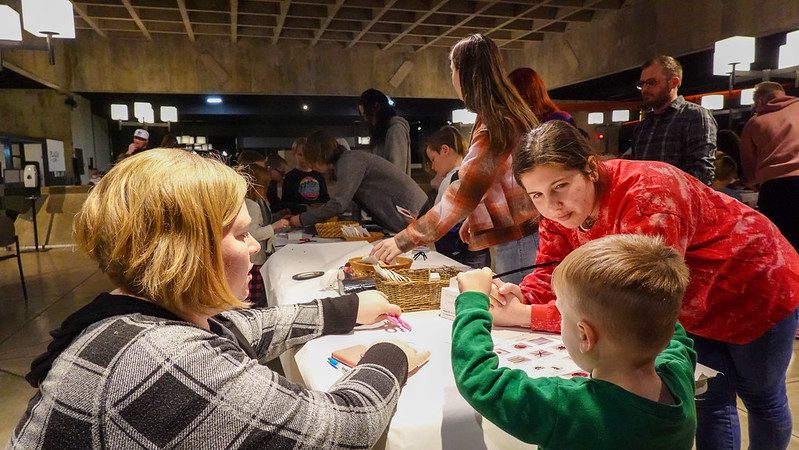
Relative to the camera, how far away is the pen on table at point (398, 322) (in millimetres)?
1416

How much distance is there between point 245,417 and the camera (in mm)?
710

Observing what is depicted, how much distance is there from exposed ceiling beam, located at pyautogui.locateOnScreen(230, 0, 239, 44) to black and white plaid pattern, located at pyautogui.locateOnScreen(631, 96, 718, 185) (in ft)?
18.5

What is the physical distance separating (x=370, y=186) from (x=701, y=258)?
92.0 inches

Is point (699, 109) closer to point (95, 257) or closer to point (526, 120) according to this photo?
point (526, 120)

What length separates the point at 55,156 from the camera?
9758 mm

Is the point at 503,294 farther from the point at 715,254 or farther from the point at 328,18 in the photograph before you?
the point at 328,18

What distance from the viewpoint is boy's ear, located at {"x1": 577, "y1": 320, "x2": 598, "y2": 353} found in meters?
0.84

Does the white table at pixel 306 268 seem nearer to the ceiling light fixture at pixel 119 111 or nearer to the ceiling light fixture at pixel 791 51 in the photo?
the ceiling light fixture at pixel 791 51

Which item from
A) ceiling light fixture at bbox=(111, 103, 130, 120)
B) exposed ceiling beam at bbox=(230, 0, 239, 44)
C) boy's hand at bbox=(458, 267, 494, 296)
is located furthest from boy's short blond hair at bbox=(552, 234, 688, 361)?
ceiling light fixture at bbox=(111, 103, 130, 120)

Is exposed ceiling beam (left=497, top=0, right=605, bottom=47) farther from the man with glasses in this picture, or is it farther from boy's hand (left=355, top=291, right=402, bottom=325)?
boy's hand (left=355, top=291, right=402, bottom=325)

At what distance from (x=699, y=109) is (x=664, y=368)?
2581mm

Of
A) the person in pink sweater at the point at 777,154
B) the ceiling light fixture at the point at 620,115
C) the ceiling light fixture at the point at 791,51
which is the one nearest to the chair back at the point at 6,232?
the person in pink sweater at the point at 777,154

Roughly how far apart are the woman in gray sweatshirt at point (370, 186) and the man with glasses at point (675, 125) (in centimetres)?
148

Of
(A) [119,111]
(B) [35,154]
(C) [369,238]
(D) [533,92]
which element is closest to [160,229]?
(D) [533,92]
